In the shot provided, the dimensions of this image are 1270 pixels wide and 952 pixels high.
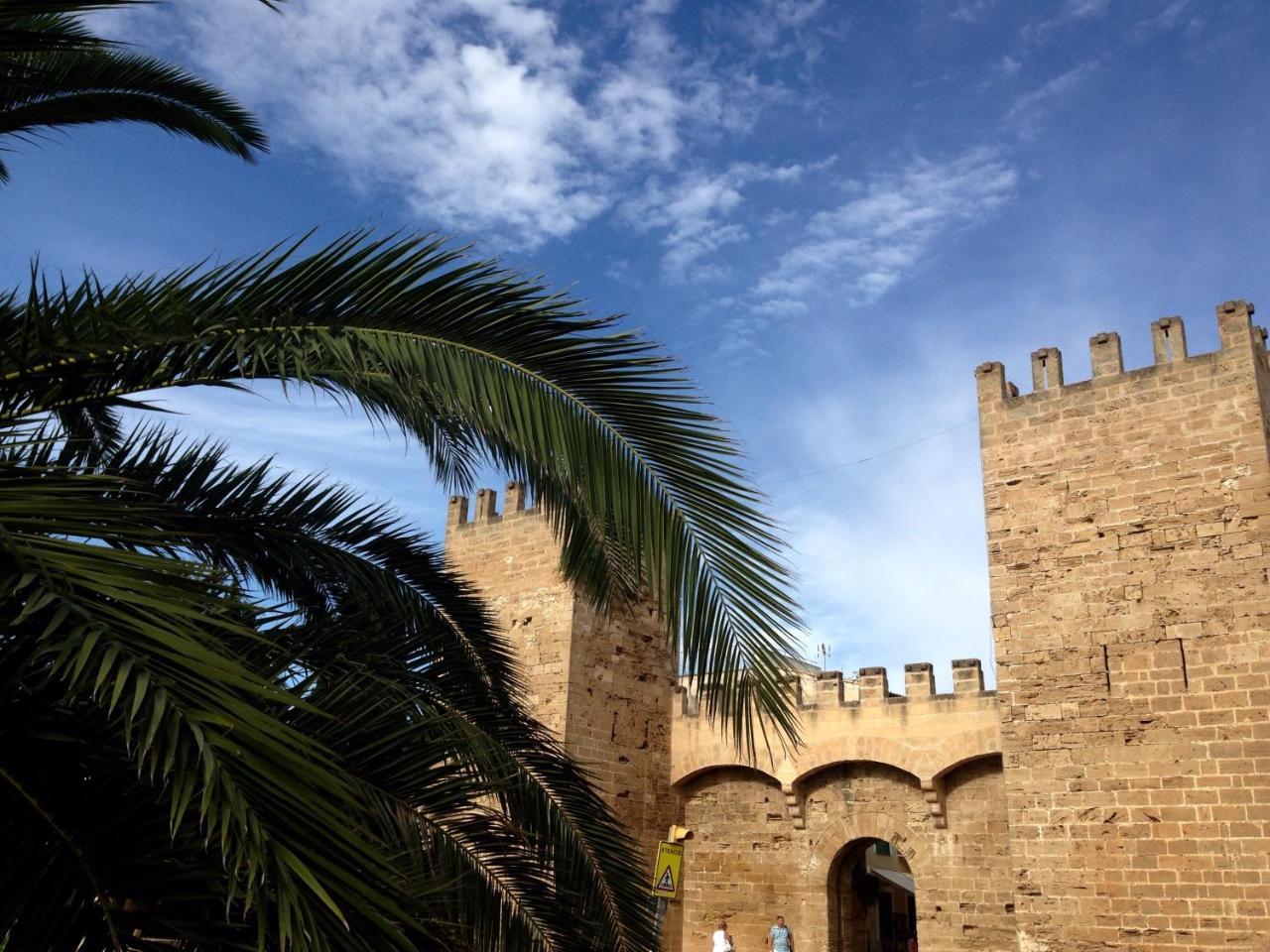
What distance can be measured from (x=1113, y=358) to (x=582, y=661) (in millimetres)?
6818

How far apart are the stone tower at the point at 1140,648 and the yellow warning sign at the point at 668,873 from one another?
4430 millimetres

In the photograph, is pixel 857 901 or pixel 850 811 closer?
pixel 850 811

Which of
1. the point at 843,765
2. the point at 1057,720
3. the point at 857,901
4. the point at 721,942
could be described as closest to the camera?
the point at 1057,720

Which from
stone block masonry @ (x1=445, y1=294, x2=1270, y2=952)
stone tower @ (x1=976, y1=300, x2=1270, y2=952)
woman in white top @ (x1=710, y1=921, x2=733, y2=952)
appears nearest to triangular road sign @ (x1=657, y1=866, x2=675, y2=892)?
stone block masonry @ (x1=445, y1=294, x2=1270, y2=952)

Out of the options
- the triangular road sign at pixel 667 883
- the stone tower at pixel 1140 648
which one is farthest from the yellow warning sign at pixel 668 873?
the stone tower at pixel 1140 648

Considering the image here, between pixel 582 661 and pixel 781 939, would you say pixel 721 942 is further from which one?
pixel 582 661

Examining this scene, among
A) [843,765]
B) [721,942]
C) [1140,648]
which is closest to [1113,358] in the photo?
[1140,648]

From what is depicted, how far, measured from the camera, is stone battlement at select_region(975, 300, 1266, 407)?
432 inches

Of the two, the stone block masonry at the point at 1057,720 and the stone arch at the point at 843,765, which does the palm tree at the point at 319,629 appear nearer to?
the stone block masonry at the point at 1057,720

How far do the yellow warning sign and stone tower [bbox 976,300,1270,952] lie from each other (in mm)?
4430

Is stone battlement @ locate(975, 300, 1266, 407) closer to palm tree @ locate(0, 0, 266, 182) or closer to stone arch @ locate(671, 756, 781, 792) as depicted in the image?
stone arch @ locate(671, 756, 781, 792)

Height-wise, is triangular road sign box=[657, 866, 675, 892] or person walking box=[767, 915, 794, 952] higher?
triangular road sign box=[657, 866, 675, 892]

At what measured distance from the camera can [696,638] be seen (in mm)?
3209

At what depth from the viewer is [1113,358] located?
1164cm
